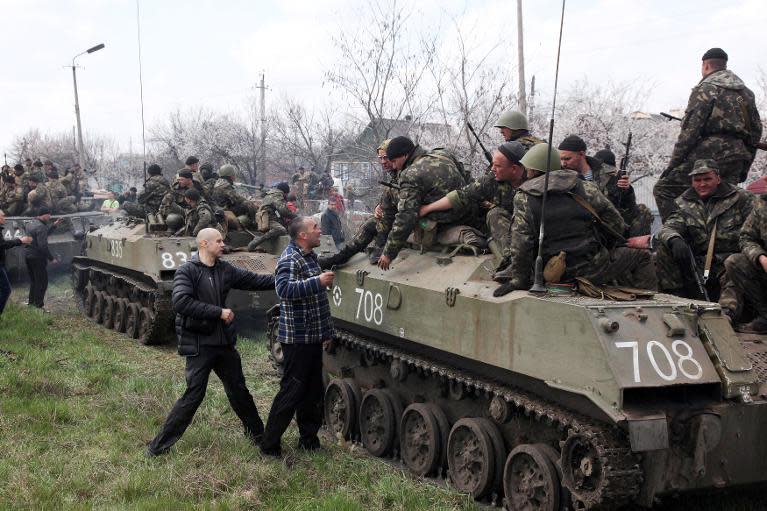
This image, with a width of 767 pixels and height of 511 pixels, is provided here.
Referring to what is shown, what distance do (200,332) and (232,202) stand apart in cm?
787

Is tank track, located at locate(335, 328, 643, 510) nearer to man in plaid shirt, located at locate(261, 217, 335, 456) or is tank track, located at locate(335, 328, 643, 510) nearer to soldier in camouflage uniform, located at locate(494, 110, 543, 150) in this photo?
man in plaid shirt, located at locate(261, 217, 335, 456)

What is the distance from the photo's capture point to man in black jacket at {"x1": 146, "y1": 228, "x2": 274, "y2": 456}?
7418 mm

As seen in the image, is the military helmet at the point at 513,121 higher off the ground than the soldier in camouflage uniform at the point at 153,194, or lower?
higher

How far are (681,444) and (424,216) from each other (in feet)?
11.0

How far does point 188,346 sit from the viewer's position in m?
7.55

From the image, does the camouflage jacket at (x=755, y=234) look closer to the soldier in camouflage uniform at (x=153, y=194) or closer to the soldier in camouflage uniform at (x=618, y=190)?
the soldier in camouflage uniform at (x=618, y=190)

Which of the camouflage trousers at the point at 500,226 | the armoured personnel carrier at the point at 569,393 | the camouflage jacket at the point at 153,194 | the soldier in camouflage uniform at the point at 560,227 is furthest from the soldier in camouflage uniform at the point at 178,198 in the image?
the soldier in camouflage uniform at the point at 560,227

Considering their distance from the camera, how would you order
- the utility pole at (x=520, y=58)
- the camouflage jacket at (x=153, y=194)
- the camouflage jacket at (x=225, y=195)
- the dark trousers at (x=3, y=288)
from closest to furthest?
the dark trousers at (x=3, y=288) → the camouflage jacket at (x=225, y=195) → the camouflage jacket at (x=153, y=194) → the utility pole at (x=520, y=58)

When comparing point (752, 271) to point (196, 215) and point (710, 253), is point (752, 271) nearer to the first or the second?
point (710, 253)

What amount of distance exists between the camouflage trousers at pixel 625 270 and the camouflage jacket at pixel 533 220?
5 centimetres

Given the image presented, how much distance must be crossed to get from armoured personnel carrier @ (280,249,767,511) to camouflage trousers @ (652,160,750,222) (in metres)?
2.15

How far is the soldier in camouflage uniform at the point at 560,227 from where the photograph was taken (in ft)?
21.6

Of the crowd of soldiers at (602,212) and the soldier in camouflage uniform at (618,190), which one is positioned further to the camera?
the soldier in camouflage uniform at (618,190)

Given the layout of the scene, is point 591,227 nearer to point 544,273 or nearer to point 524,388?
point 544,273
